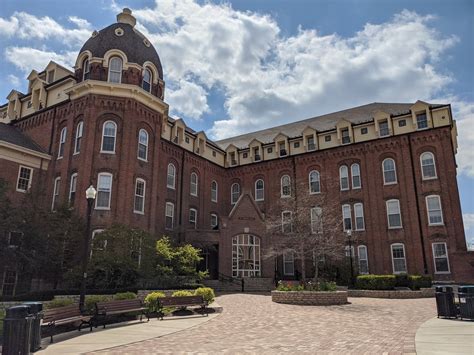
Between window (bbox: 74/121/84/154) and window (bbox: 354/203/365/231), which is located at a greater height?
window (bbox: 74/121/84/154)

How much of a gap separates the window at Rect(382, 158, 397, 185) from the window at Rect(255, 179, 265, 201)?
12.6 m

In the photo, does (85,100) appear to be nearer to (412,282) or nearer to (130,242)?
(130,242)

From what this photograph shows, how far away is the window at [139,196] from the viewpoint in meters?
27.0

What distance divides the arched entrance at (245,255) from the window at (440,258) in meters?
14.4

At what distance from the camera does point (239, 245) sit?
3344 cm

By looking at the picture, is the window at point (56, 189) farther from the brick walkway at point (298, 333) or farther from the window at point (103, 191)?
the brick walkway at point (298, 333)

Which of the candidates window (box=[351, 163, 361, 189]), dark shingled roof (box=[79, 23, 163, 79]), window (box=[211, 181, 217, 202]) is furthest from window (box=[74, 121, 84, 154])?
window (box=[351, 163, 361, 189])

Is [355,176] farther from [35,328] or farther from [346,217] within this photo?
[35,328]

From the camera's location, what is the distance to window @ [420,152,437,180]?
32219 millimetres

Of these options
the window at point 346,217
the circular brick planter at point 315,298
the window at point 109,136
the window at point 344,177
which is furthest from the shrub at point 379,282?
the window at point 109,136

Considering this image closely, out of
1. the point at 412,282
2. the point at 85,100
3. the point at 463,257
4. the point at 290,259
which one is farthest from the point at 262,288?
the point at 85,100

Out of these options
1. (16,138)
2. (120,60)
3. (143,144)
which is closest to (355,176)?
(143,144)

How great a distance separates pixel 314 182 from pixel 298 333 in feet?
91.6

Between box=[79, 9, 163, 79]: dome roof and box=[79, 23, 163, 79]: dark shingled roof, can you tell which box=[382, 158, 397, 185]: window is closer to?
box=[79, 9, 163, 79]: dome roof
